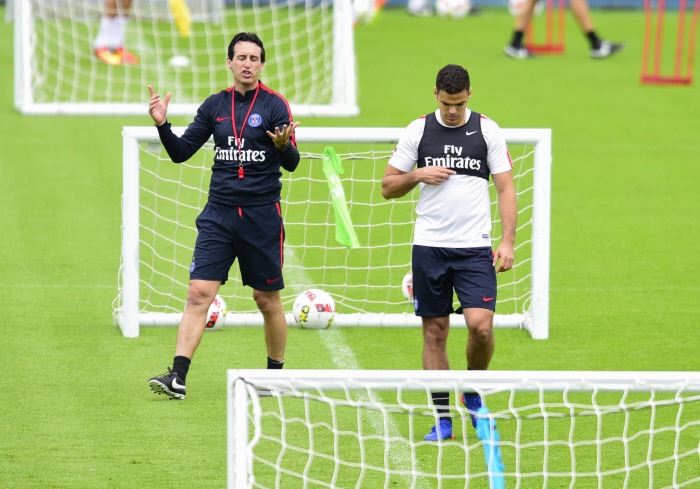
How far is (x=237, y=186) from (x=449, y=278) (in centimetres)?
127

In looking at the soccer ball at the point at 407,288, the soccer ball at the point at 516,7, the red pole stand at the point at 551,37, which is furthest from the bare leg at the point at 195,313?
the soccer ball at the point at 516,7

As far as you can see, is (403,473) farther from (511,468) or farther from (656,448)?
(656,448)

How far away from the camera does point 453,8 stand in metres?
21.8

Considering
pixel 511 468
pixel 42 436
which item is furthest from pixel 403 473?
pixel 42 436

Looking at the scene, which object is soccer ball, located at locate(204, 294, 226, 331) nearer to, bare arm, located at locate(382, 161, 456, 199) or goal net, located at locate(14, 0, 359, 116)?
bare arm, located at locate(382, 161, 456, 199)

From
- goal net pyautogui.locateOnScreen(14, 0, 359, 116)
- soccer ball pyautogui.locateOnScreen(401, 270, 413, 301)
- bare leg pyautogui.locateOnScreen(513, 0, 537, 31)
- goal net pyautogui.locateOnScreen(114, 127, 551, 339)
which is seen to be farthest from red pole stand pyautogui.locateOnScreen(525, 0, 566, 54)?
soccer ball pyautogui.locateOnScreen(401, 270, 413, 301)

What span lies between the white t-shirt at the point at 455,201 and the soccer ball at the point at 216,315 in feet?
7.19

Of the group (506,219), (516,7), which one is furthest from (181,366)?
(516,7)

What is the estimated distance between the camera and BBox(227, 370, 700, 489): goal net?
5215 mm

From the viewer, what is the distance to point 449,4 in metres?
21.8

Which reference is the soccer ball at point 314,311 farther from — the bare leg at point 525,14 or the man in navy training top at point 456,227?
the bare leg at point 525,14

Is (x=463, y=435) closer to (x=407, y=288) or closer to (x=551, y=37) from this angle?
(x=407, y=288)

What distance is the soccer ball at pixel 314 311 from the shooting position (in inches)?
348

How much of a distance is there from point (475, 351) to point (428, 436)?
1.63 ft
